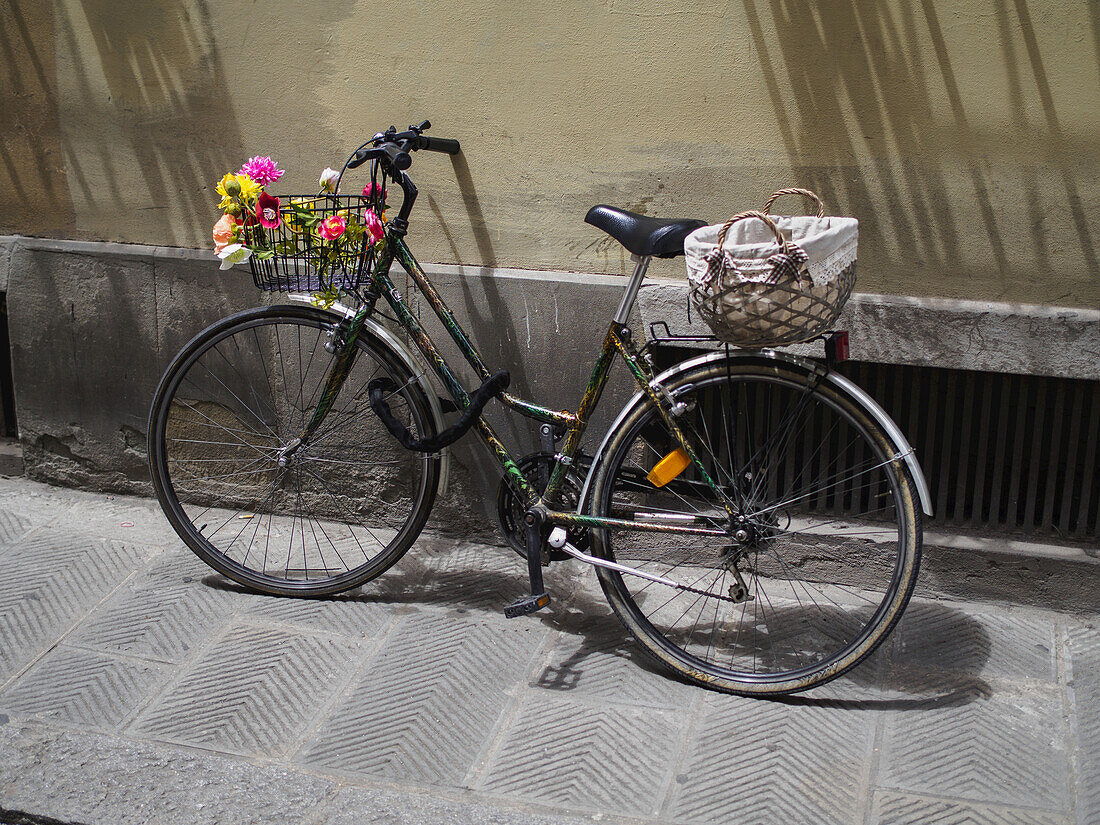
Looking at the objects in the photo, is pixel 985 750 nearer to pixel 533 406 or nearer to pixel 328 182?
pixel 533 406

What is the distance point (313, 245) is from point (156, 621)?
57.1 inches

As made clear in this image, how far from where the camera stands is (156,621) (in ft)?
12.5

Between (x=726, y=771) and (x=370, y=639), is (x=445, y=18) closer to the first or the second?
(x=370, y=639)

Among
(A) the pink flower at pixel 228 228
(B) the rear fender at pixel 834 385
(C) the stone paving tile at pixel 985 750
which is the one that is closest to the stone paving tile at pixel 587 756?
(C) the stone paving tile at pixel 985 750

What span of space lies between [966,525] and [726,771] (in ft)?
4.68

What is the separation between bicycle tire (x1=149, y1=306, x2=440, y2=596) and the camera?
401cm

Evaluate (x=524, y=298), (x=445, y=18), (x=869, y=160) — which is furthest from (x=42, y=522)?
(x=869, y=160)

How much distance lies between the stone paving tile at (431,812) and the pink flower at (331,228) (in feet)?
5.36

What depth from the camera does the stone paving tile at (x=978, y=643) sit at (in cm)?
348

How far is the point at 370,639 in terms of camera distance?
12.2 feet

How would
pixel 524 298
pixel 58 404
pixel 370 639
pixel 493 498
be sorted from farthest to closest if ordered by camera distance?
pixel 58 404
pixel 493 498
pixel 524 298
pixel 370 639

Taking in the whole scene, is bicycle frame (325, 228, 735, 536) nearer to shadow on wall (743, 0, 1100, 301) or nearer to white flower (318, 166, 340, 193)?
white flower (318, 166, 340, 193)

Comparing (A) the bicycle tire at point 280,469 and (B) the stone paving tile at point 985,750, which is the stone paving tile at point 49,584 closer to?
(A) the bicycle tire at point 280,469

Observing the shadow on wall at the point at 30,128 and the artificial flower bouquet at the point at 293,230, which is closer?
the artificial flower bouquet at the point at 293,230
